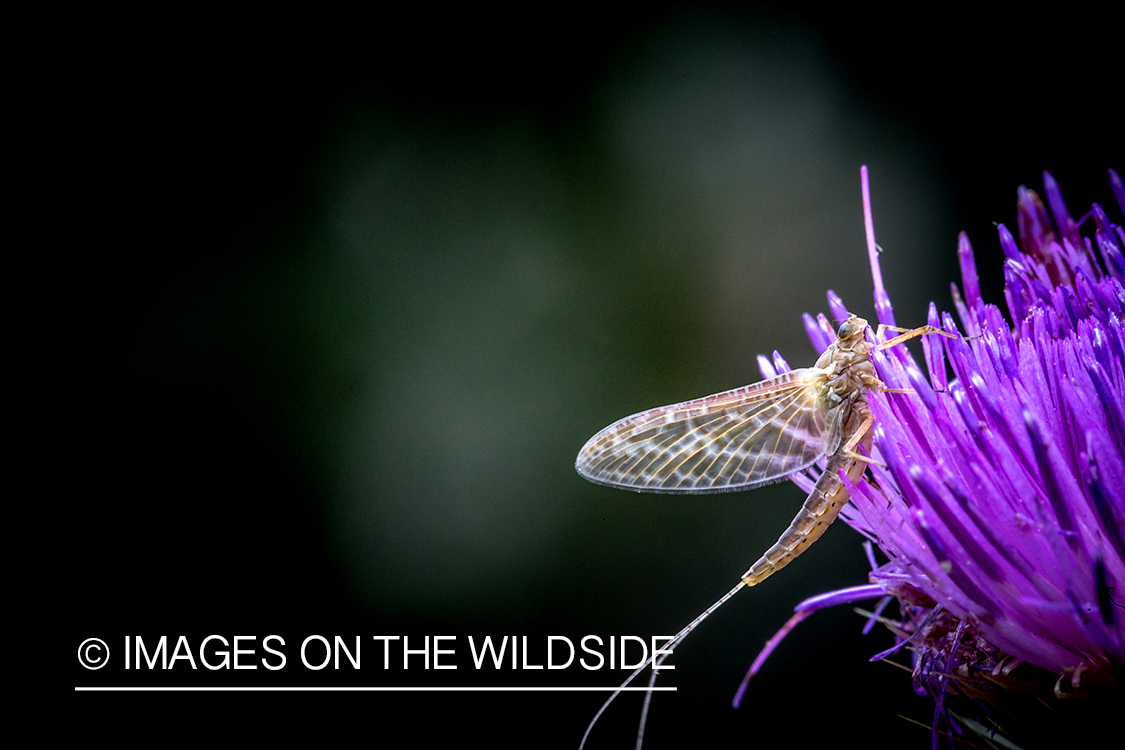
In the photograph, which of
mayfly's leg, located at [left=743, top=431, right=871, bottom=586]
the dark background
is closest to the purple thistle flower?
mayfly's leg, located at [left=743, top=431, right=871, bottom=586]

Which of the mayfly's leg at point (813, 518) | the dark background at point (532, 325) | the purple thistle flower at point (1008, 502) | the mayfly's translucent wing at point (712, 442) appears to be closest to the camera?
the purple thistle flower at point (1008, 502)

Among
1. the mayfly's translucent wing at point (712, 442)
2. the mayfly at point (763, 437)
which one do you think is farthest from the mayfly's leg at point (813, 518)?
the mayfly's translucent wing at point (712, 442)

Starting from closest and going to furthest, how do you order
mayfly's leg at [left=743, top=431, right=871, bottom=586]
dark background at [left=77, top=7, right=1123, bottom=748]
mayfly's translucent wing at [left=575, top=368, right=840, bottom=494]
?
mayfly's leg at [left=743, top=431, right=871, bottom=586]
mayfly's translucent wing at [left=575, top=368, right=840, bottom=494]
dark background at [left=77, top=7, right=1123, bottom=748]

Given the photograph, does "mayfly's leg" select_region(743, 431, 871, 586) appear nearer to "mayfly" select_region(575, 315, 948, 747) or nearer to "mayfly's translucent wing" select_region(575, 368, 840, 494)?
"mayfly" select_region(575, 315, 948, 747)

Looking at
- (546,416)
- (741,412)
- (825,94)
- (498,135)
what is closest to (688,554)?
(546,416)

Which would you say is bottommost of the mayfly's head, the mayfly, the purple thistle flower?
the purple thistle flower

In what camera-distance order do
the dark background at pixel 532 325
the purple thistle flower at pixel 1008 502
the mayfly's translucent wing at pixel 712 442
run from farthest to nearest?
1. the dark background at pixel 532 325
2. the mayfly's translucent wing at pixel 712 442
3. the purple thistle flower at pixel 1008 502

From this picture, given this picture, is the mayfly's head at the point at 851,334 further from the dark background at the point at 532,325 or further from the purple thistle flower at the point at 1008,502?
the dark background at the point at 532,325

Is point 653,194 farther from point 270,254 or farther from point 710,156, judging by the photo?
point 270,254
